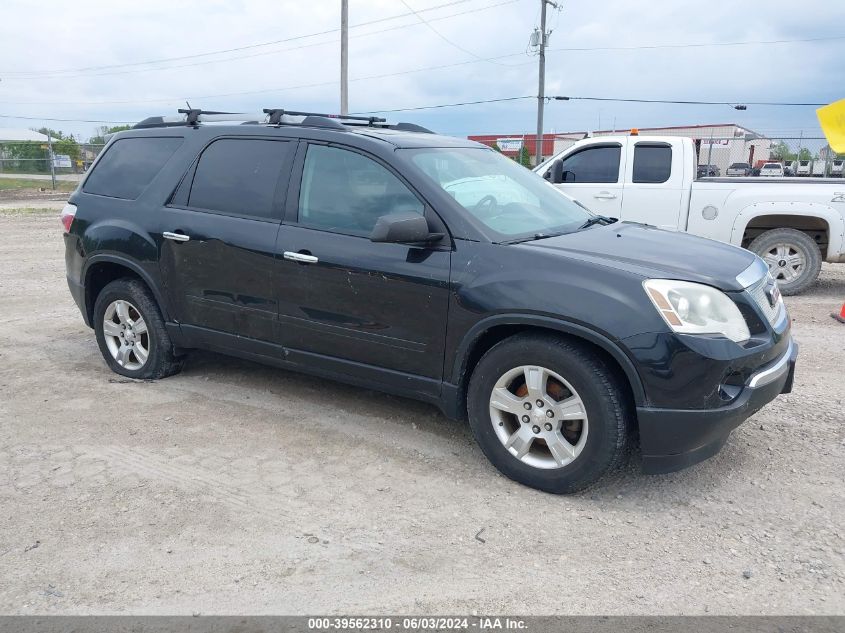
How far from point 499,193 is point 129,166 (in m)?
2.83

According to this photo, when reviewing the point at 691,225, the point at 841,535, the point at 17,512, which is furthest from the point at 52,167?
the point at 841,535

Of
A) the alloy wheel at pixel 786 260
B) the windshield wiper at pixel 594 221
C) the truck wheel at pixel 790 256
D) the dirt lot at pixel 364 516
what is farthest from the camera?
the alloy wheel at pixel 786 260

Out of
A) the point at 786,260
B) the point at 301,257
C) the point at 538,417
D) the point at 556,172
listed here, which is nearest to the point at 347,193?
the point at 301,257

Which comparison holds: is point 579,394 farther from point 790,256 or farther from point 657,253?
point 790,256

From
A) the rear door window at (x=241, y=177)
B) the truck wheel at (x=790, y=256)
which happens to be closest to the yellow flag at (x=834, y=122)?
the truck wheel at (x=790, y=256)

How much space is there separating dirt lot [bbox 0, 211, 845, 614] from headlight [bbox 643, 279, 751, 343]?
0.90 metres

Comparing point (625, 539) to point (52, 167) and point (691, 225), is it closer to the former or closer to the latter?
point (691, 225)

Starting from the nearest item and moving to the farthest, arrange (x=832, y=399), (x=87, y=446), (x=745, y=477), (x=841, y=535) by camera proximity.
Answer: (x=841, y=535), (x=745, y=477), (x=87, y=446), (x=832, y=399)

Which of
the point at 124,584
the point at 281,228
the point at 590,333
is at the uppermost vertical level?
the point at 281,228

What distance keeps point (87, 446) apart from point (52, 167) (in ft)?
103

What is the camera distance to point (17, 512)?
340 centimetres

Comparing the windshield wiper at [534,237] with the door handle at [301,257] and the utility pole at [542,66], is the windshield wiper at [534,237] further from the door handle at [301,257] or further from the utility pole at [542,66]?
the utility pole at [542,66]

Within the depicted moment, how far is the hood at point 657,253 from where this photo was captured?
11.1ft

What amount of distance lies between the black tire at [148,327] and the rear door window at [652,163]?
20.4 feet
